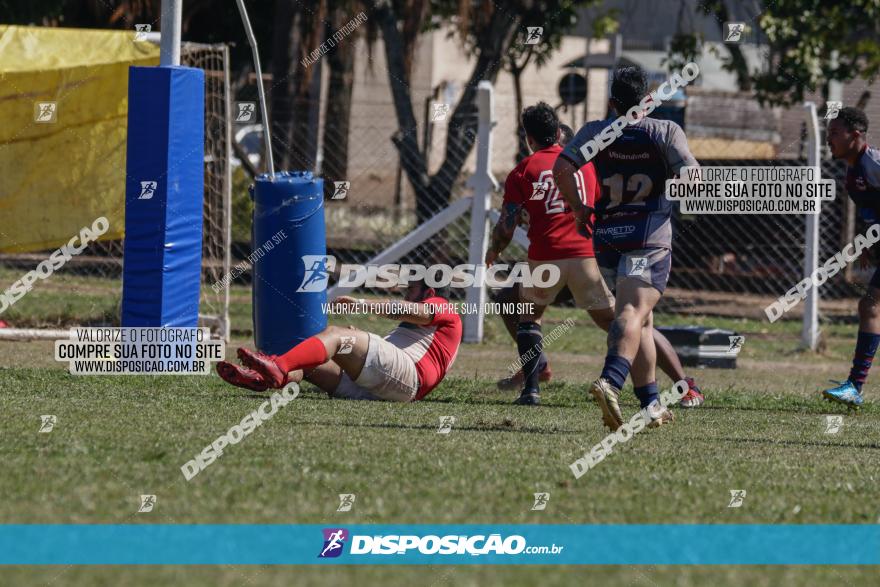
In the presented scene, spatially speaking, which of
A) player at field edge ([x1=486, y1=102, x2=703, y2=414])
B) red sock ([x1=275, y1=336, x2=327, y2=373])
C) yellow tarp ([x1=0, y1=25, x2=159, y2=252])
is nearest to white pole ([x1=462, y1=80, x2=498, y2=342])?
yellow tarp ([x1=0, y1=25, x2=159, y2=252])

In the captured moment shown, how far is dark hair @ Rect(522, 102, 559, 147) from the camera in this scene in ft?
28.3

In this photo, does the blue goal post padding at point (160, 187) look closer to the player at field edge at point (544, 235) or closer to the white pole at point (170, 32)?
the white pole at point (170, 32)

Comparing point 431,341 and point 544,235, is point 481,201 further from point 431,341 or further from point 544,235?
point 431,341

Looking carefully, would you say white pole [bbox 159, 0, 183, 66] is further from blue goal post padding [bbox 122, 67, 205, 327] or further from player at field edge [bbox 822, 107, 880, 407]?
player at field edge [bbox 822, 107, 880, 407]

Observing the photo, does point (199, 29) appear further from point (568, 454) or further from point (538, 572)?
point (538, 572)

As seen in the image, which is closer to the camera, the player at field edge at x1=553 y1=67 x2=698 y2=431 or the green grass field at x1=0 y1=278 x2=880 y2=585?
the green grass field at x1=0 y1=278 x2=880 y2=585

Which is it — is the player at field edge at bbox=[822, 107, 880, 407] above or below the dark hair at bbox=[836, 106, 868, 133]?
below

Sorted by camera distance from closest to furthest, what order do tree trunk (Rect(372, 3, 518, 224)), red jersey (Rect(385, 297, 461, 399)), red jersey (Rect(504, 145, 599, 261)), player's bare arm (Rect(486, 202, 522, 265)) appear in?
red jersey (Rect(385, 297, 461, 399)) → red jersey (Rect(504, 145, 599, 261)) → player's bare arm (Rect(486, 202, 522, 265)) → tree trunk (Rect(372, 3, 518, 224))

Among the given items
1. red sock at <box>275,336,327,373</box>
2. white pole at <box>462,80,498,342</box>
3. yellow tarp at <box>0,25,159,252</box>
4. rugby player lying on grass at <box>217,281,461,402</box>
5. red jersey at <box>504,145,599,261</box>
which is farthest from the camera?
white pole at <box>462,80,498,342</box>

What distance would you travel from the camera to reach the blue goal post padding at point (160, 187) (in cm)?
945

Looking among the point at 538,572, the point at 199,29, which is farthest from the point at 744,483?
the point at 199,29

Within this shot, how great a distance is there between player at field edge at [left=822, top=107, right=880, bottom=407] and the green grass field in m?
0.22

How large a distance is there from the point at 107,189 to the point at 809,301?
6960 millimetres

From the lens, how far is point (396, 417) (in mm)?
7559
